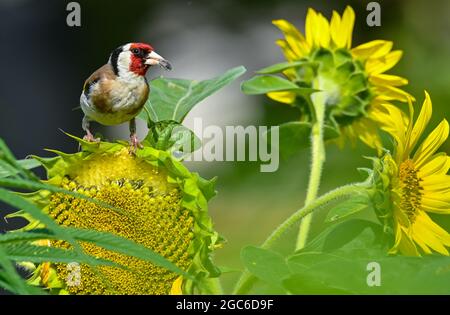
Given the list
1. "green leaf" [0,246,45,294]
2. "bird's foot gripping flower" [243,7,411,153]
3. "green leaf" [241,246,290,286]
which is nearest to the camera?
"green leaf" [0,246,45,294]

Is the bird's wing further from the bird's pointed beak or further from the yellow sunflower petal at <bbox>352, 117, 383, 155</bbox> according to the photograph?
the yellow sunflower petal at <bbox>352, 117, 383, 155</bbox>

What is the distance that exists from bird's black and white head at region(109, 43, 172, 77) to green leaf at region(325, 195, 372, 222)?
0.53 ft

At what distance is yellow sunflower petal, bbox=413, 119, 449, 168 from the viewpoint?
58 centimetres

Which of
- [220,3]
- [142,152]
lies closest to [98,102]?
[142,152]

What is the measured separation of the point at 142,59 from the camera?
58 cm

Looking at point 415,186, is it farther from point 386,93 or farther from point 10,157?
point 10,157

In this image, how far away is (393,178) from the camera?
56 cm

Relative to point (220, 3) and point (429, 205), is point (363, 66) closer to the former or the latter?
point (429, 205)

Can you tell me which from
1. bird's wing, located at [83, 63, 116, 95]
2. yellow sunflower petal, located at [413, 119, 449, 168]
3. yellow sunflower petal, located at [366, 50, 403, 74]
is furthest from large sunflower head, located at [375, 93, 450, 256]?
bird's wing, located at [83, 63, 116, 95]

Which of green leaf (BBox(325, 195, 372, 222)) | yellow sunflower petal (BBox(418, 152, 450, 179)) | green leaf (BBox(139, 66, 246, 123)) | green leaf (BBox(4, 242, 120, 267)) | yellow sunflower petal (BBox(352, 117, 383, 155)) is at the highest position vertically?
green leaf (BBox(139, 66, 246, 123))

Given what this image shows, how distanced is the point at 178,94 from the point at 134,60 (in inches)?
2.5

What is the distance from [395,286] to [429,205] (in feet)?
0.54

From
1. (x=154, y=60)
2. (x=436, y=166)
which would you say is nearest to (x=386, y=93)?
(x=436, y=166)

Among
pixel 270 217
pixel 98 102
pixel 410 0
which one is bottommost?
pixel 270 217
